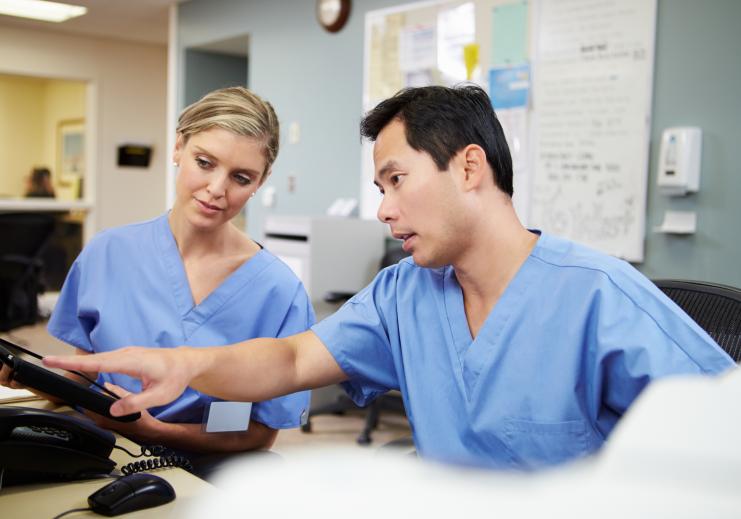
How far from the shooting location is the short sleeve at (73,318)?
1.50m

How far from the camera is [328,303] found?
141 inches

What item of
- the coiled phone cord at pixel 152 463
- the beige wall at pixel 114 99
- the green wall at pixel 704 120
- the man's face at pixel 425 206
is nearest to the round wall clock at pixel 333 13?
the green wall at pixel 704 120

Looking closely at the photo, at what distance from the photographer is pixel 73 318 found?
4.96ft

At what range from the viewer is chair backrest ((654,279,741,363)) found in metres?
1.10

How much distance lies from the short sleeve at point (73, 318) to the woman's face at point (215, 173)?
259 mm

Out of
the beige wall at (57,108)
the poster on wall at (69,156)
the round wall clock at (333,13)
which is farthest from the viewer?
the beige wall at (57,108)

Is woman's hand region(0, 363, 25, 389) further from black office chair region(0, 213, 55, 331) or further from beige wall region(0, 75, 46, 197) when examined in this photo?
beige wall region(0, 75, 46, 197)

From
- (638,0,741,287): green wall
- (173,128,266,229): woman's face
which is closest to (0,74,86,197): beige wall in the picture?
(638,0,741,287): green wall

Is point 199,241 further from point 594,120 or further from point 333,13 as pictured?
point 333,13

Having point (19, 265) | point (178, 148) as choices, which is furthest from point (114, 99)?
point (178, 148)

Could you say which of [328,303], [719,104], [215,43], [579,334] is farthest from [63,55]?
[579,334]

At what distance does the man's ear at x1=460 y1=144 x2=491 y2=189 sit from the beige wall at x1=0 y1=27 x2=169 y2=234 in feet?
23.7

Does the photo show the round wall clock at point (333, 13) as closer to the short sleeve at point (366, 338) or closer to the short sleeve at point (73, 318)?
the short sleeve at point (73, 318)

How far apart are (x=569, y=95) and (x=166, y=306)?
2322 mm
